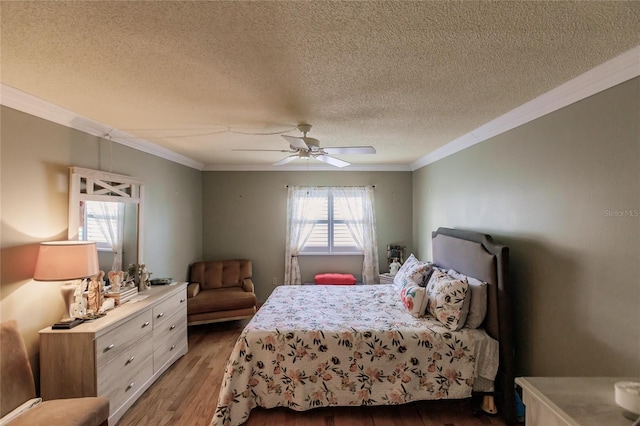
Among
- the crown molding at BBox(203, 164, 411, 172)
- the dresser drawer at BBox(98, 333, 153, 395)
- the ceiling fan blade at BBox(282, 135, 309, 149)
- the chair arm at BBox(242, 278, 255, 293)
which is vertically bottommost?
the dresser drawer at BBox(98, 333, 153, 395)

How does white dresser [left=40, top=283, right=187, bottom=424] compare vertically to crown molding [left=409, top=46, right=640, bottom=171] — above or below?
below

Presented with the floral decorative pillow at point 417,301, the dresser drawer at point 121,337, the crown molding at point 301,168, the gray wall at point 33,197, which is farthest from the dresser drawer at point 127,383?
the crown molding at point 301,168

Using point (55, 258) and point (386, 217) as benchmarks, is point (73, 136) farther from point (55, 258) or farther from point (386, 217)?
point (386, 217)

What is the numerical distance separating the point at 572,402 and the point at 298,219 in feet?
14.2

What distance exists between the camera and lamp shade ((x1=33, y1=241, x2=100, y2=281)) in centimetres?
202

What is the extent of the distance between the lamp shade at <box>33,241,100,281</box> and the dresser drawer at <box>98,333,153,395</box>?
0.70 meters

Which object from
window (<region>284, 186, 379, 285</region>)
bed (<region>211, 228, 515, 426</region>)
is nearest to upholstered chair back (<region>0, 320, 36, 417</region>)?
bed (<region>211, 228, 515, 426</region>)

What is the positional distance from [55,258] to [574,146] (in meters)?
3.63

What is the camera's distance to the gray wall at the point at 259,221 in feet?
17.0

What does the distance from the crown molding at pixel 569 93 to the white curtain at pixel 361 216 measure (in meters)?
2.31

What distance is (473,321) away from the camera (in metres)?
2.48

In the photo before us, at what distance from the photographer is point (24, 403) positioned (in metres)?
1.80

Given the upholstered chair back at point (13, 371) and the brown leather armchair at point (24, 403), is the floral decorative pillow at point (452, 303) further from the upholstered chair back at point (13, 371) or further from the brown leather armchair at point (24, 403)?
the upholstered chair back at point (13, 371)

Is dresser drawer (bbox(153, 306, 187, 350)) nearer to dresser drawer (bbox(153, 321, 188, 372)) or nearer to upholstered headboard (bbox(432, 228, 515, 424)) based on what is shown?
dresser drawer (bbox(153, 321, 188, 372))
